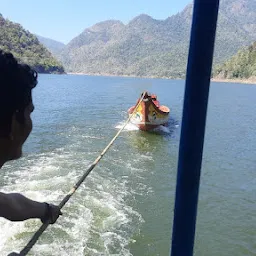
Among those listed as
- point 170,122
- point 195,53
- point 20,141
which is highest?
point 195,53

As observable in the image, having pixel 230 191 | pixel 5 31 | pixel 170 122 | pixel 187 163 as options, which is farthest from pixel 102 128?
pixel 5 31

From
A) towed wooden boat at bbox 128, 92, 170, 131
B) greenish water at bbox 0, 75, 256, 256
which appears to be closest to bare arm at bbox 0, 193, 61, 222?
greenish water at bbox 0, 75, 256, 256

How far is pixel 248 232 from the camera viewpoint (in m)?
7.46

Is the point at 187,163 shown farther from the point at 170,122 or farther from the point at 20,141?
the point at 170,122

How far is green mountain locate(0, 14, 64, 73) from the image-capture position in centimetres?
12231

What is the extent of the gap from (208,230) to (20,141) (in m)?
A: 6.88

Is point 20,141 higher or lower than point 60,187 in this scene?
higher

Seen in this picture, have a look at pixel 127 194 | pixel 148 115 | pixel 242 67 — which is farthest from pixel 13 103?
pixel 242 67

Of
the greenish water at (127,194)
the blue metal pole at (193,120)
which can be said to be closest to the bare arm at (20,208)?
the blue metal pole at (193,120)

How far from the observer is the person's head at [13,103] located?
1.15 meters

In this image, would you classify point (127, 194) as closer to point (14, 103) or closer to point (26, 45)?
point (14, 103)

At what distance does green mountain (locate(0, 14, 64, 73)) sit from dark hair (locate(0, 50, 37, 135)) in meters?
123

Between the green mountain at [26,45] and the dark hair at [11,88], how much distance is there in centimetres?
12275

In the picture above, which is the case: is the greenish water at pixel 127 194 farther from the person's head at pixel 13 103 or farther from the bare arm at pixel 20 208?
the person's head at pixel 13 103
